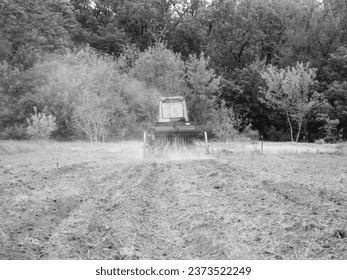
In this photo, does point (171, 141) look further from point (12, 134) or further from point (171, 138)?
point (12, 134)

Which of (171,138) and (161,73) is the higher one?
(161,73)

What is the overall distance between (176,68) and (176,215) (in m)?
29.2

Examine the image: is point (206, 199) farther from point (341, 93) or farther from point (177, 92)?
point (341, 93)

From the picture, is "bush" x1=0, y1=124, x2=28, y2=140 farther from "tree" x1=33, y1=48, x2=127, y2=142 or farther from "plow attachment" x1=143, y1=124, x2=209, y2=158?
"plow attachment" x1=143, y1=124, x2=209, y2=158

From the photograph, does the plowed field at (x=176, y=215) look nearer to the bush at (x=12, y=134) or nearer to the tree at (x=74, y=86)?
the tree at (x=74, y=86)

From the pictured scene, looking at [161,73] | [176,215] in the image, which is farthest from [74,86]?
[176,215]

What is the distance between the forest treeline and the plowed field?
50.7 feet

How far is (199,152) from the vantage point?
60.6 feet

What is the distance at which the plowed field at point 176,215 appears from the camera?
17.8 ft

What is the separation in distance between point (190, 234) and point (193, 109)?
100 feet

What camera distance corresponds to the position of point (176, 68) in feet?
117

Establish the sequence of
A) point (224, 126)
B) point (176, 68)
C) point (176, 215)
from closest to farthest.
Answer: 1. point (176, 215)
2. point (224, 126)
3. point (176, 68)

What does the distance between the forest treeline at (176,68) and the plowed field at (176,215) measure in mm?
15457

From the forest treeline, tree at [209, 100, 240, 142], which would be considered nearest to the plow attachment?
the forest treeline
